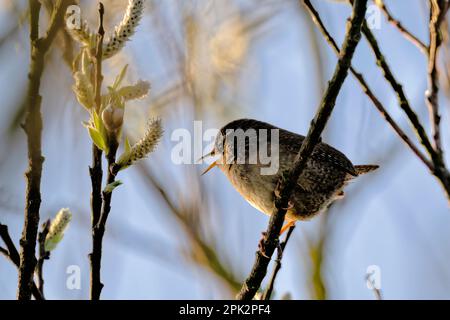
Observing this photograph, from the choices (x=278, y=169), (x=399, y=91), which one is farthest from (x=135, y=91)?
(x=278, y=169)

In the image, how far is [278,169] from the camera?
3.98 meters

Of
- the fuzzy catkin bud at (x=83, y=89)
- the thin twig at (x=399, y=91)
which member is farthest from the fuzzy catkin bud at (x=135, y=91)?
the thin twig at (x=399, y=91)

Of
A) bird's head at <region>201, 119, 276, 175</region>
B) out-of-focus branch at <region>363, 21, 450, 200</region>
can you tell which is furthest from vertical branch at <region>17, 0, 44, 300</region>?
bird's head at <region>201, 119, 276, 175</region>

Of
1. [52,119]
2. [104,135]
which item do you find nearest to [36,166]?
[104,135]

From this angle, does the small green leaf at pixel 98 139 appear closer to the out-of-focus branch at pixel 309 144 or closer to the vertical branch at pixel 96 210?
the vertical branch at pixel 96 210

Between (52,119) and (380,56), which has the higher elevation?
(52,119)

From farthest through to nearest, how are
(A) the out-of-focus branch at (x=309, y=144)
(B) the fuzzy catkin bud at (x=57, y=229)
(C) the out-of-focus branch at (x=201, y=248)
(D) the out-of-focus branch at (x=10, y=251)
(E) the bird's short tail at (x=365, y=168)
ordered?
(E) the bird's short tail at (x=365, y=168) < (C) the out-of-focus branch at (x=201, y=248) < (B) the fuzzy catkin bud at (x=57, y=229) < (A) the out-of-focus branch at (x=309, y=144) < (D) the out-of-focus branch at (x=10, y=251)

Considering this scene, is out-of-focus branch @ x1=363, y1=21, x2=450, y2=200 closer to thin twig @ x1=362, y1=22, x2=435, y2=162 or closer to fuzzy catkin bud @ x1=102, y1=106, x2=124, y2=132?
thin twig @ x1=362, y1=22, x2=435, y2=162

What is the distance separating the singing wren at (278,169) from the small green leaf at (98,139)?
2.24m

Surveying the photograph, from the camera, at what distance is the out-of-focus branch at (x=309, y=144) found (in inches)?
77.1

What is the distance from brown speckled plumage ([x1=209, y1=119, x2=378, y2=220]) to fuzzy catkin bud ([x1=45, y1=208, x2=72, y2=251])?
1842 mm
